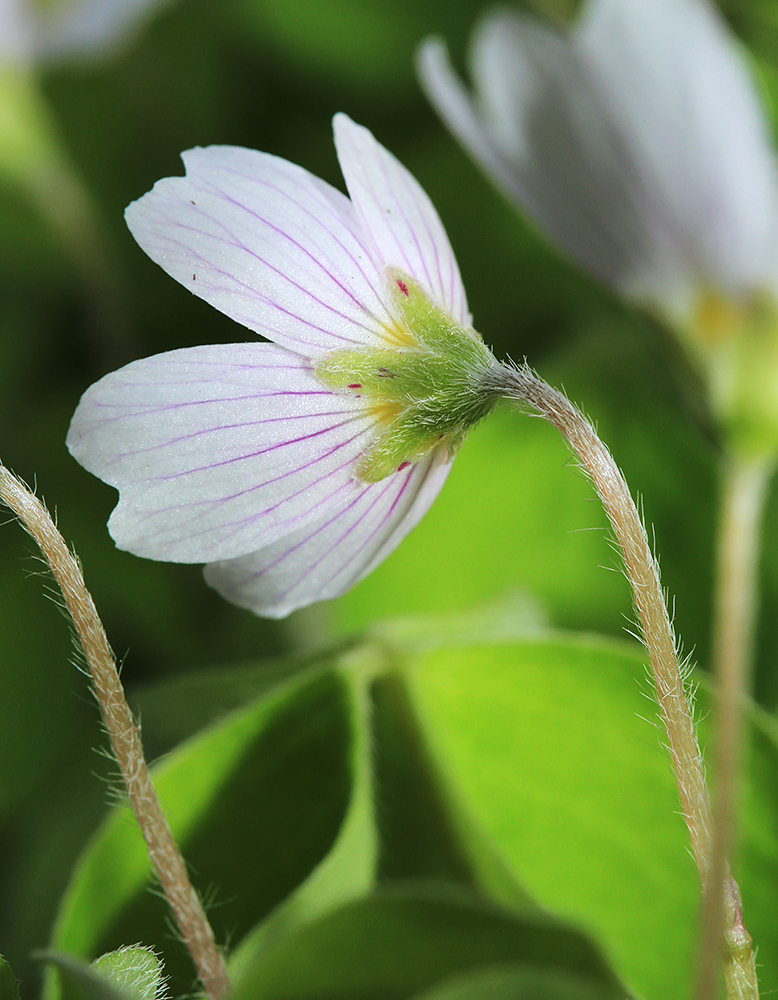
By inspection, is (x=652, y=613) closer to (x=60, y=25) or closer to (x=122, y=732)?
(x=122, y=732)

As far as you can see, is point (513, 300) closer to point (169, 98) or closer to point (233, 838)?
point (169, 98)

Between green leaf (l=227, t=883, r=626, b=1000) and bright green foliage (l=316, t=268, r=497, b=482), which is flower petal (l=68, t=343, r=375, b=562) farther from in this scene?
green leaf (l=227, t=883, r=626, b=1000)

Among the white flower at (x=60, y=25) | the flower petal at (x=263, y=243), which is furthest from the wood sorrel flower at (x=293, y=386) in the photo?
the white flower at (x=60, y=25)

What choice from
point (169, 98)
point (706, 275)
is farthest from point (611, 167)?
point (169, 98)

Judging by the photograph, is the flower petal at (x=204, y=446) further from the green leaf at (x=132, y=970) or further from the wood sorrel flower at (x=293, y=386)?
the green leaf at (x=132, y=970)

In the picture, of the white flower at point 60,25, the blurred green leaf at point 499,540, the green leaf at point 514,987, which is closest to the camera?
the green leaf at point 514,987

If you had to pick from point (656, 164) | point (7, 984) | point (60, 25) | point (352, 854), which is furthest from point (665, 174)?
point (60, 25)
